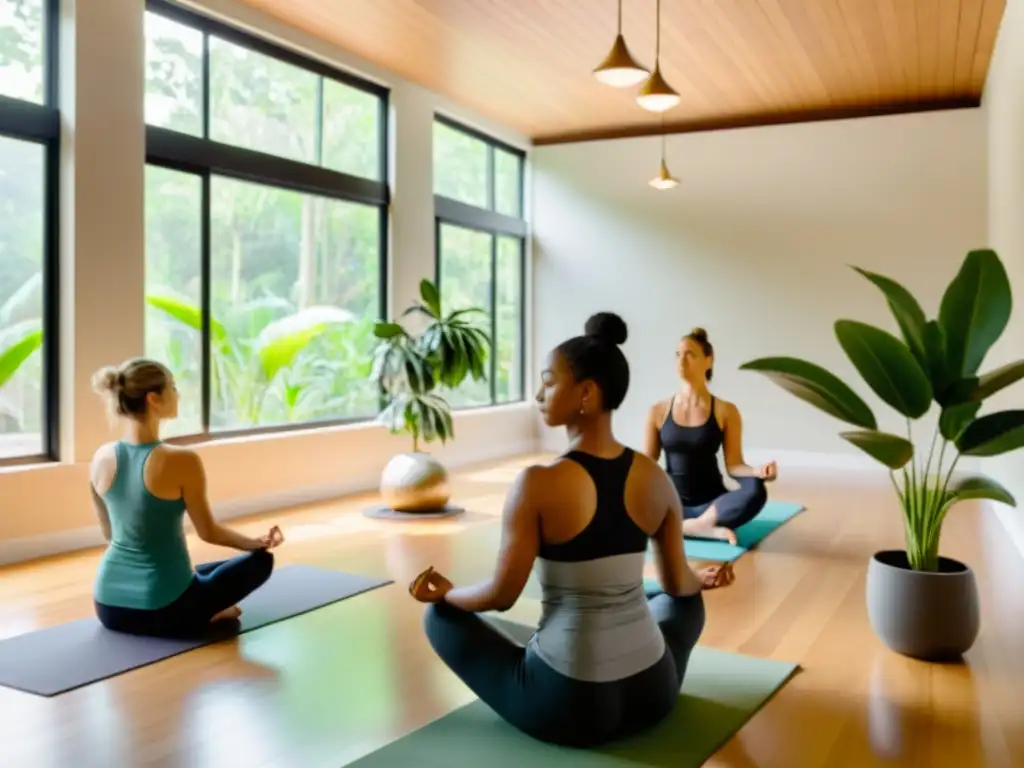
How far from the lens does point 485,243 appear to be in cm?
880

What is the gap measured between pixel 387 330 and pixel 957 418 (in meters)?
3.78

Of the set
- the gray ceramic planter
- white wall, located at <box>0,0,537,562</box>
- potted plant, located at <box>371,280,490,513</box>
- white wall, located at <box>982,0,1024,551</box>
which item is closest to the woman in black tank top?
white wall, located at <box>982,0,1024,551</box>

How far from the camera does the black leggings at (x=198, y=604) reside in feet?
10.7

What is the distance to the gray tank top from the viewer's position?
7.35 feet

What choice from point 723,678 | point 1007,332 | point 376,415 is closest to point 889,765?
point 723,678

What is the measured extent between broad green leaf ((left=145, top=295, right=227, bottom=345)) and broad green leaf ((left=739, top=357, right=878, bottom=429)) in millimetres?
3689

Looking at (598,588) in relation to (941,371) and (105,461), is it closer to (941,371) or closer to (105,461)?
(941,371)

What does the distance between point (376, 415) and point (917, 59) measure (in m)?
4.58

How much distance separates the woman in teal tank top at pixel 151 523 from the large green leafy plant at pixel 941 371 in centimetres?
187

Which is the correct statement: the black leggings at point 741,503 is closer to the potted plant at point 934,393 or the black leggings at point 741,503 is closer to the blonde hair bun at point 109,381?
the potted plant at point 934,393

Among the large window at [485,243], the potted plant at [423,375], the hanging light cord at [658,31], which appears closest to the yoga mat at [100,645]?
the potted plant at [423,375]

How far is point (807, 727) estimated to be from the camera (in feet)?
8.34

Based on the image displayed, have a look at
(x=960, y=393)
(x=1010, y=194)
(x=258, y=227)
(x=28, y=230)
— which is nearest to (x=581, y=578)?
(x=960, y=393)

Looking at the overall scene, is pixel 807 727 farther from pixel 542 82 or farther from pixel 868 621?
pixel 542 82
